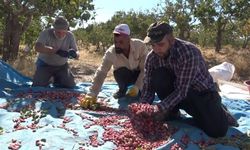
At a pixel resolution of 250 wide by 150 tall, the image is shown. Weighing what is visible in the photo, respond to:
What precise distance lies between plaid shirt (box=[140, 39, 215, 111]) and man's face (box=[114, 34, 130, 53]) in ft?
3.07

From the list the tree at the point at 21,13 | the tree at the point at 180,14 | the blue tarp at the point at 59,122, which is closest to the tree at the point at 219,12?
the tree at the point at 180,14

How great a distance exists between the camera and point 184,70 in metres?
4.12

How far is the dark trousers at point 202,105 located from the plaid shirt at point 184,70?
0.07m

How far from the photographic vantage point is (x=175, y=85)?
14.5 ft

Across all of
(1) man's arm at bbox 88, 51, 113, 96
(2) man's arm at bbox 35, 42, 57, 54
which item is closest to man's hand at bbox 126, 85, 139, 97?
(1) man's arm at bbox 88, 51, 113, 96

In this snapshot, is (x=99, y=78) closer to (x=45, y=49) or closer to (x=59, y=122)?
(x=59, y=122)

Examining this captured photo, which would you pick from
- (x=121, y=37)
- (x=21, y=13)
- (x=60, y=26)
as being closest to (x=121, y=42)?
(x=121, y=37)

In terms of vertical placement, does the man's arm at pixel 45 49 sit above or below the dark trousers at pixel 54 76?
above

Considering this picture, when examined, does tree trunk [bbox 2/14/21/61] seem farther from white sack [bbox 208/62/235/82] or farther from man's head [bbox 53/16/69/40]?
white sack [bbox 208/62/235/82]

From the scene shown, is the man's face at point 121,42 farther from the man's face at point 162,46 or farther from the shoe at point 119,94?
the man's face at point 162,46

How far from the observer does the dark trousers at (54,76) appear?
258 inches

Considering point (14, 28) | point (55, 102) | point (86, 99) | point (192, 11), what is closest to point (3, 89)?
point (55, 102)

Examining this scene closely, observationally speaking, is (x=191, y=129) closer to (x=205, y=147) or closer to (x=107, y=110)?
(x=205, y=147)

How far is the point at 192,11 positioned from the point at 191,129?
1585cm
